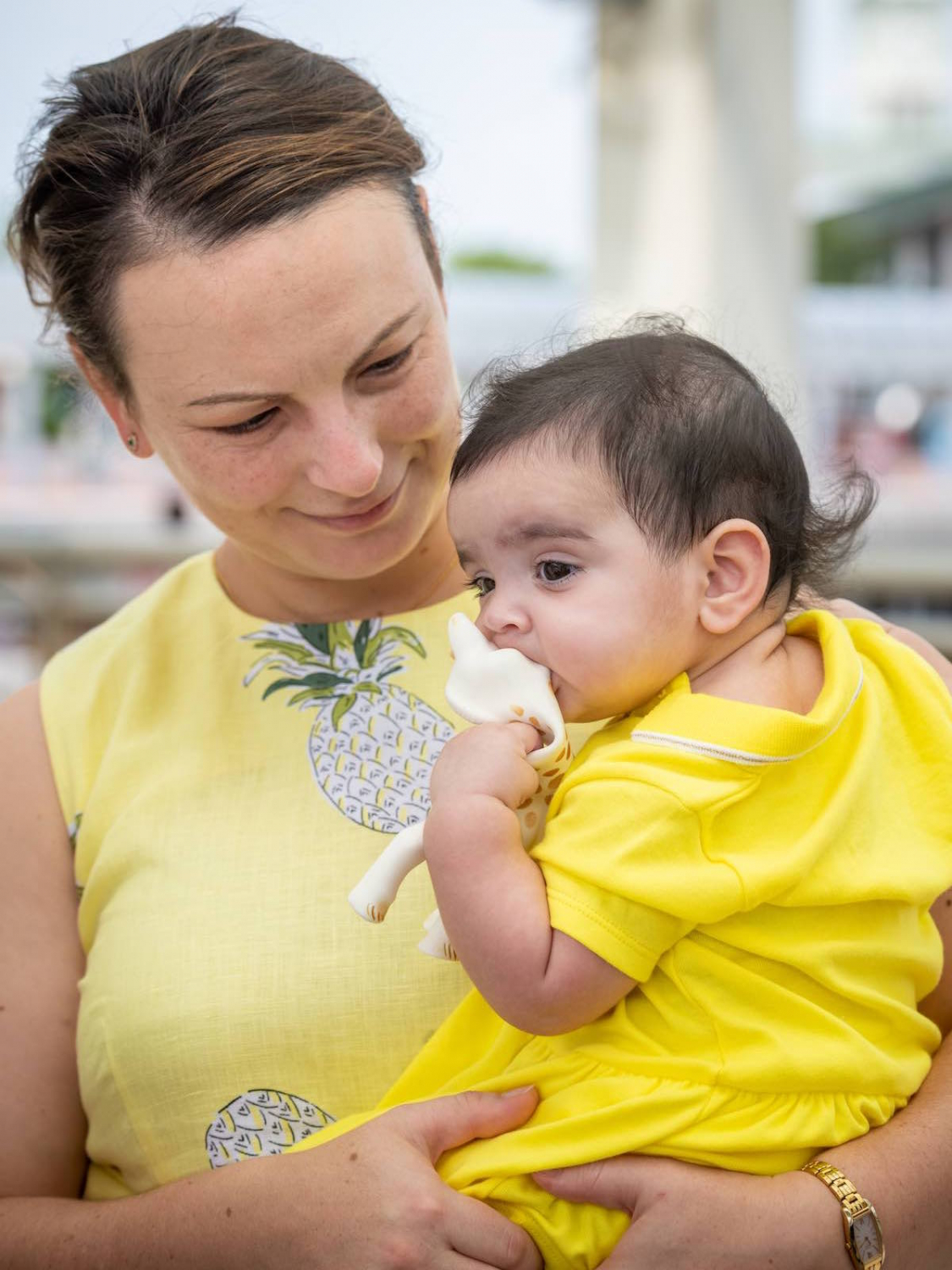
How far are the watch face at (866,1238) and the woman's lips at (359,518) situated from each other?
900mm

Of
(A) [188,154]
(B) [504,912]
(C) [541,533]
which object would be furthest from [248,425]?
(B) [504,912]

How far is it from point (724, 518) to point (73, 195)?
0.91 meters

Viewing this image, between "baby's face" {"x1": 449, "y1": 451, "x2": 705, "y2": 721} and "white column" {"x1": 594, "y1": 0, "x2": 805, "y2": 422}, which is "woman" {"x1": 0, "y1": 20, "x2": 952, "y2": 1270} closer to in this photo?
"baby's face" {"x1": 449, "y1": 451, "x2": 705, "y2": 721}

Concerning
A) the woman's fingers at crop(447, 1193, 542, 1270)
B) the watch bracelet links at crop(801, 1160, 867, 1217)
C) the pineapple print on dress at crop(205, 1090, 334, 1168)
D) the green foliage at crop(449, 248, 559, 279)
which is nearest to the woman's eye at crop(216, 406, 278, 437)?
the pineapple print on dress at crop(205, 1090, 334, 1168)

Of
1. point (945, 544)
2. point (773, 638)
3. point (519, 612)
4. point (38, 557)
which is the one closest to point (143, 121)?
point (519, 612)

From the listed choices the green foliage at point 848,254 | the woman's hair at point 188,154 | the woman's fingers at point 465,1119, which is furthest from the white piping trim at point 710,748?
the green foliage at point 848,254

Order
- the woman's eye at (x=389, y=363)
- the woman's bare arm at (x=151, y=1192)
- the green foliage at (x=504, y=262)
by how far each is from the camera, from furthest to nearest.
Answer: the green foliage at (x=504, y=262) < the woman's eye at (x=389, y=363) < the woman's bare arm at (x=151, y=1192)

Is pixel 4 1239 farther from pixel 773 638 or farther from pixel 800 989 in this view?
pixel 773 638

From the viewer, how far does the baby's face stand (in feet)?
3.90

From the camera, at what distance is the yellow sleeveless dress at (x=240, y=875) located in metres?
1.42

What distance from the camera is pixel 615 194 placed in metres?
4.95

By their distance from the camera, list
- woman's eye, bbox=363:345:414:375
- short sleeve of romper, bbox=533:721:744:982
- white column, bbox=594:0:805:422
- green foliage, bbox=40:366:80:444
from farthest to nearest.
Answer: green foliage, bbox=40:366:80:444, white column, bbox=594:0:805:422, woman's eye, bbox=363:345:414:375, short sleeve of romper, bbox=533:721:744:982

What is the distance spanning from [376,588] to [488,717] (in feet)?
1.77

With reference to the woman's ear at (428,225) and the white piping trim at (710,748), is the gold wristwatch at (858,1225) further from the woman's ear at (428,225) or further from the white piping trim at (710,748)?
the woman's ear at (428,225)
